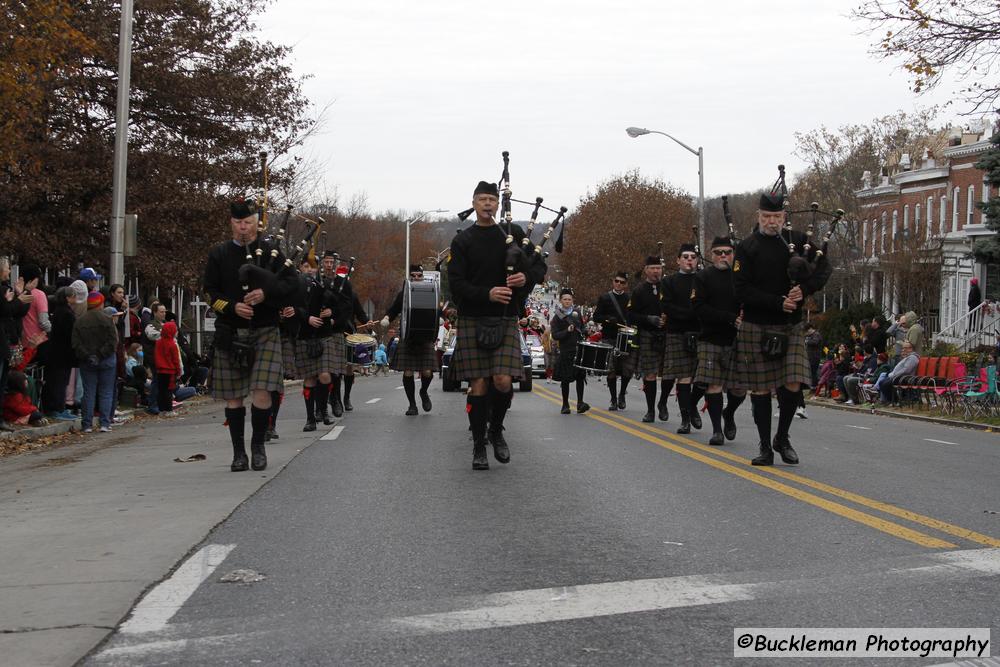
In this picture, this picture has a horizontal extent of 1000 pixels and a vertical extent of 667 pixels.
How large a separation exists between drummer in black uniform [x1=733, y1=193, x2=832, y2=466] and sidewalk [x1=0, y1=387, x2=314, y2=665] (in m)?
3.93

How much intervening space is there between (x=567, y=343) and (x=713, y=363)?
17.2 feet

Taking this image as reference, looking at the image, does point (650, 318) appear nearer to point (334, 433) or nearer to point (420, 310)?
point (420, 310)

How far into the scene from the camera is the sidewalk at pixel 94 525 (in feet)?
15.9

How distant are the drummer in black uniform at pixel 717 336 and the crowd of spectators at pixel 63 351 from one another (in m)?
7.26

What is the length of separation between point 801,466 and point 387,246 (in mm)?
95787

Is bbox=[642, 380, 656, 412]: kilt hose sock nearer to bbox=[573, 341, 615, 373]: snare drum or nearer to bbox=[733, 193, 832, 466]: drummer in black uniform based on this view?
bbox=[573, 341, 615, 373]: snare drum

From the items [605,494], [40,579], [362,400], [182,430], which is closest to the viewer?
[40,579]

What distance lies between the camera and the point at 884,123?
5659 cm

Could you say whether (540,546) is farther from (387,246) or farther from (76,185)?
(387,246)

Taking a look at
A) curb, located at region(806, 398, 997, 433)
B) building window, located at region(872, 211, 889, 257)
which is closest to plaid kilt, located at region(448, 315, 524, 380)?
curb, located at region(806, 398, 997, 433)

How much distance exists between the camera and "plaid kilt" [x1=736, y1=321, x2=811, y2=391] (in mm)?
10000

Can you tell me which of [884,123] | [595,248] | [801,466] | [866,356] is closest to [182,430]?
[801,466]

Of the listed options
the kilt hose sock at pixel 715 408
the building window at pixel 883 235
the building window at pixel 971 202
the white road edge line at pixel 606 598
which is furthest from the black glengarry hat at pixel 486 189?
the building window at pixel 971 202

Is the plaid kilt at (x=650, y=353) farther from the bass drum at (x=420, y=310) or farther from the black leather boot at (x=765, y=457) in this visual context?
the black leather boot at (x=765, y=457)
